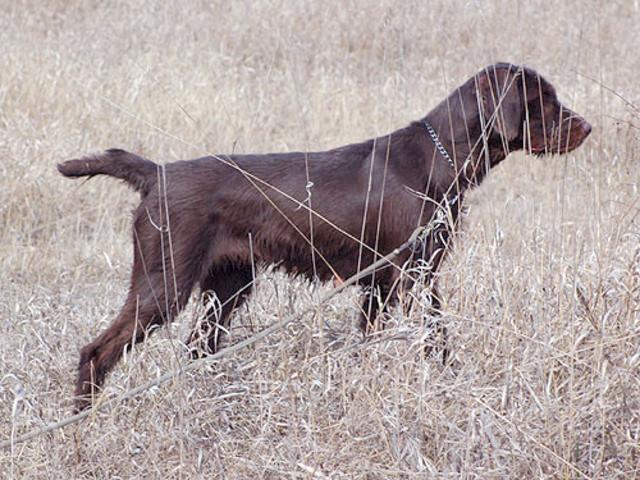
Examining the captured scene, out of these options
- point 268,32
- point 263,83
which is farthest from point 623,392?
point 268,32

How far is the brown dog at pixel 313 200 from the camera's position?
418cm

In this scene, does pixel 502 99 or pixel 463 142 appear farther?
pixel 463 142

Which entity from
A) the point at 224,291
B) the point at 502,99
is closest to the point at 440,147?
the point at 502,99

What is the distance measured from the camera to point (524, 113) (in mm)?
4410

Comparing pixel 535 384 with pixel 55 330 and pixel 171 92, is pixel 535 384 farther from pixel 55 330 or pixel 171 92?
pixel 171 92

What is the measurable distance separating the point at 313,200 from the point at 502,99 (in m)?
0.82

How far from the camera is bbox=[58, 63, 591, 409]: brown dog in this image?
13.7 ft

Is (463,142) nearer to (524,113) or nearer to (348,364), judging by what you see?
(524,113)

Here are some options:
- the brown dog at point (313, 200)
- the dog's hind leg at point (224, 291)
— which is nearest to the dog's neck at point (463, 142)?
the brown dog at point (313, 200)

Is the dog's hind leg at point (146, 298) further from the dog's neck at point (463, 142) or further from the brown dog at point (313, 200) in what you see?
the dog's neck at point (463, 142)

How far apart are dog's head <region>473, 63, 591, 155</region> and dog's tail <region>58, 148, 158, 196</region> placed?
1.29 m

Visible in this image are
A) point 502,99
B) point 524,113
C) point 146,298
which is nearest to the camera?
point 146,298

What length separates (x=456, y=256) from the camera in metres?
4.28

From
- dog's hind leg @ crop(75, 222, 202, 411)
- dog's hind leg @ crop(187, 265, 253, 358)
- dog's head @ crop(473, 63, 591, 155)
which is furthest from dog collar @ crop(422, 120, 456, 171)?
dog's hind leg @ crop(75, 222, 202, 411)
